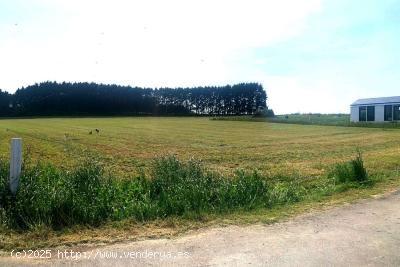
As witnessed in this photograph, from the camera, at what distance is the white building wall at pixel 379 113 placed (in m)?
59.0

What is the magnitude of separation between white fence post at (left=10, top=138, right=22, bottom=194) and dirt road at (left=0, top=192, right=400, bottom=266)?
1851 millimetres

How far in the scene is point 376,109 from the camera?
196ft

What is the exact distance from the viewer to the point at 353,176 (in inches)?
416

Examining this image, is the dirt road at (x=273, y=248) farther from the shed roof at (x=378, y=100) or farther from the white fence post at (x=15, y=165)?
the shed roof at (x=378, y=100)

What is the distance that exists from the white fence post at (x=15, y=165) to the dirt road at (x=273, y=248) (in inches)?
72.9

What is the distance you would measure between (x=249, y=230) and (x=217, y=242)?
743 millimetres

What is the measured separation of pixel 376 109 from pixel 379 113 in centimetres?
67

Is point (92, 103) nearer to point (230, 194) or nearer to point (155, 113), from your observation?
point (155, 113)

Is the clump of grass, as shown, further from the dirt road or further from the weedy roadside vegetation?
the dirt road

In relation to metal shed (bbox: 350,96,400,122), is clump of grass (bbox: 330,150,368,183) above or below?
below

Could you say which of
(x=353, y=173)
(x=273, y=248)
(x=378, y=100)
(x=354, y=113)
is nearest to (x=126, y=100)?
(x=354, y=113)

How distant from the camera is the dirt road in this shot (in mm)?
5031

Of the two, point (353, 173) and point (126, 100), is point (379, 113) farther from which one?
point (126, 100)

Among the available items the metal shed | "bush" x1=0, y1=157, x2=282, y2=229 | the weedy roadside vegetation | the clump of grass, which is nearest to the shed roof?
the metal shed
